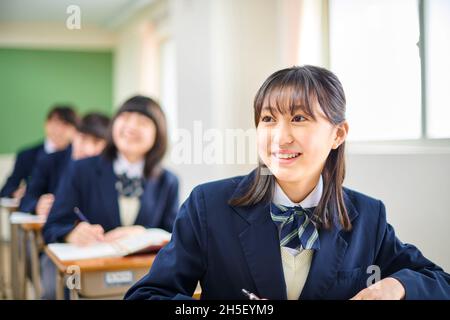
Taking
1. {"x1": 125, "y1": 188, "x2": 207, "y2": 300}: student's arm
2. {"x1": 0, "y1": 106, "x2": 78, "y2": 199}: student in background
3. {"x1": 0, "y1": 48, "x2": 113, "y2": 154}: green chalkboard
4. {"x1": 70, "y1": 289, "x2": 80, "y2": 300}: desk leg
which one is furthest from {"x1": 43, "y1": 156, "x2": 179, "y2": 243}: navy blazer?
{"x1": 125, "y1": 188, "x2": 207, "y2": 300}: student's arm

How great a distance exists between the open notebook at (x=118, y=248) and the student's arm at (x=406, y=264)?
3.09ft

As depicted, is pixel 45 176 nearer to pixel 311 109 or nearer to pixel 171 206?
pixel 171 206

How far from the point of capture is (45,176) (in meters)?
3.26

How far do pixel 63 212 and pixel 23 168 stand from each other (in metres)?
1.34

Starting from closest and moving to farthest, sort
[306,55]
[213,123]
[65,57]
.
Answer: [306,55], [213,123], [65,57]

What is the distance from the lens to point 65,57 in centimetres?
212

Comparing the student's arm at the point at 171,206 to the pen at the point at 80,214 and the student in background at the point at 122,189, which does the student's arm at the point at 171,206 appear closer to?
the student in background at the point at 122,189

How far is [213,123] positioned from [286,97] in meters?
→ 0.35

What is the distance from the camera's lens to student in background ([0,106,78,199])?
3.12 meters

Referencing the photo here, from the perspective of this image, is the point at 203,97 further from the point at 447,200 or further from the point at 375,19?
the point at 447,200

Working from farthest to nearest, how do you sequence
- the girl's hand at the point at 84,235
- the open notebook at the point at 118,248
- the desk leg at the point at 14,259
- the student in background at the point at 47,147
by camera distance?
1. the desk leg at the point at 14,259
2. the student in background at the point at 47,147
3. the girl's hand at the point at 84,235
4. the open notebook at the point at 118,248

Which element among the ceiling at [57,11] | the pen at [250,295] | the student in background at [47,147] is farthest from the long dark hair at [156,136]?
the pen at [250,295]

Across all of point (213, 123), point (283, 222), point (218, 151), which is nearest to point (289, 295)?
point (283, 222)

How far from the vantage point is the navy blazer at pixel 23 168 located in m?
3.53
